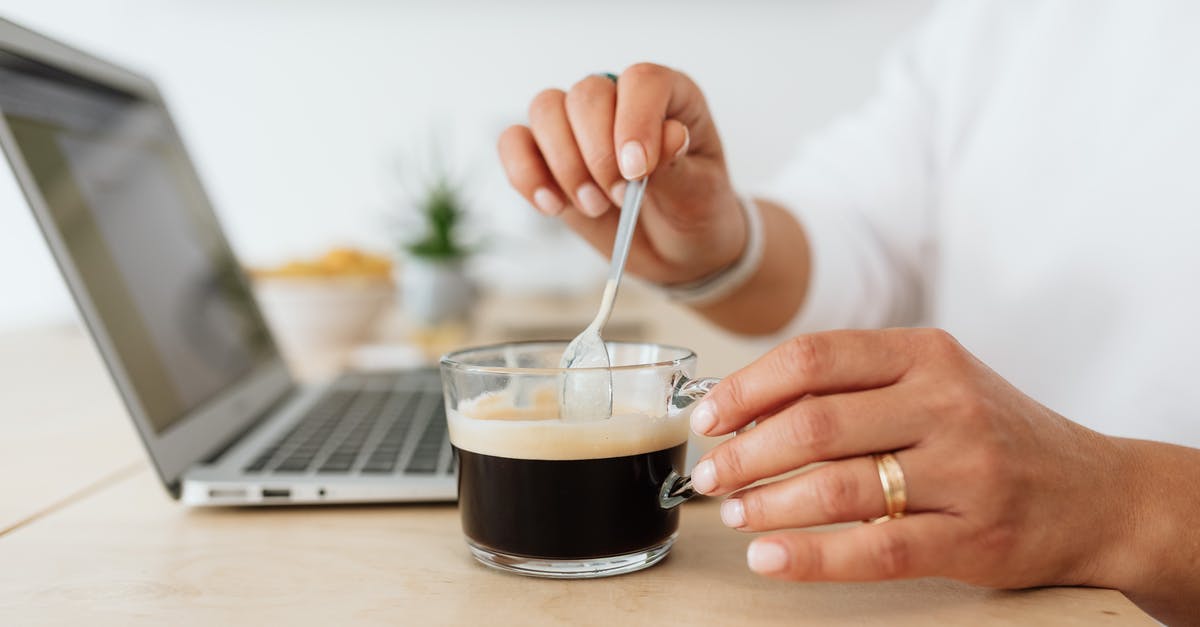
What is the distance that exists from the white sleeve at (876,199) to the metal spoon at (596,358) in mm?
544

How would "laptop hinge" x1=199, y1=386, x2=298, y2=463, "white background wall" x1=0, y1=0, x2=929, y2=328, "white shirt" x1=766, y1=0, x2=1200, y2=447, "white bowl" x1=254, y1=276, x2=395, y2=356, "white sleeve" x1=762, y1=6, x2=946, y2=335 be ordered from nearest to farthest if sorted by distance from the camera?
1. "laptop hinge" x1=199, y1=386, x2=298, y2=463
2. "white shirt" x1=766, y1=0, x2=1200, y2=447
3. "white sleeve" x1=762, y1=6, x2=946, y2=335
4. "white bowl" x1=254, y1=276, x2=395, y2=356
5. "white background wall" x1=0, y1=0, x2=929, y2=328

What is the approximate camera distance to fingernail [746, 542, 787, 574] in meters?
0.41

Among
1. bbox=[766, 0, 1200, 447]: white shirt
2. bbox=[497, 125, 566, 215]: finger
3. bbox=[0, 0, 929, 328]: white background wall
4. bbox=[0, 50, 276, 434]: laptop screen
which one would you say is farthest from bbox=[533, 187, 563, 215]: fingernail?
bbox=[0, 0, 929, 328]: white background wall

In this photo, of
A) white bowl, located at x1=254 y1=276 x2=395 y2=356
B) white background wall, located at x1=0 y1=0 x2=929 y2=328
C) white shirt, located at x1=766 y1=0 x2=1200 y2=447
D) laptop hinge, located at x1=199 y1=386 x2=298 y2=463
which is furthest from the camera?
white background wall, located at x1=0 y1=0 x2=929 y2=328

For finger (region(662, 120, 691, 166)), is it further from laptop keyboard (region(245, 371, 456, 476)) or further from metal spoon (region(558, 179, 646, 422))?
laptop keyboard (region(245, 371, 456, 476))

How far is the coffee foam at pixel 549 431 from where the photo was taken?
0.45 metres

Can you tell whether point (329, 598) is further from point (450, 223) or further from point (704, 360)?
point (450, 223)

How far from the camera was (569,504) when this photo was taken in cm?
45

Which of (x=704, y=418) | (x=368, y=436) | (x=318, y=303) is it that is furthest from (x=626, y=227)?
(x=318, y=303)

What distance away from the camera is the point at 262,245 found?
2869 mm

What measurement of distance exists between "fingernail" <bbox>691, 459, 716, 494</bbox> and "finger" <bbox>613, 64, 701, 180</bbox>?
0.20 metres

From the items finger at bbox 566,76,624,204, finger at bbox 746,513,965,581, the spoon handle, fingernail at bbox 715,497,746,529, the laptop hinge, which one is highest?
finger at bbox 566,76,624,204

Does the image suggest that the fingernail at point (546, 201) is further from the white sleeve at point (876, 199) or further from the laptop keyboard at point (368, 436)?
the white sleeve at point (876, 199)

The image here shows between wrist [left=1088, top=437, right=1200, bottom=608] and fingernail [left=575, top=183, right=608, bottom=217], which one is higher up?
fingernail [left=575, top=183, right=608, bottom=217]
